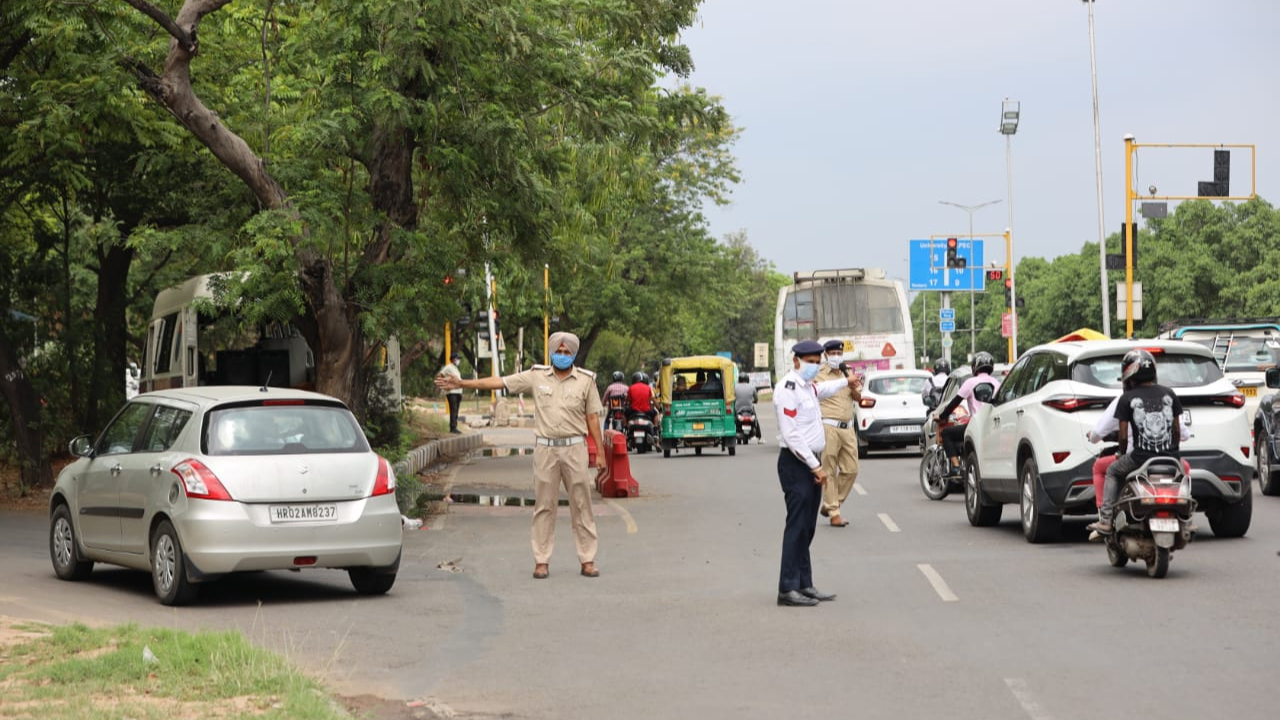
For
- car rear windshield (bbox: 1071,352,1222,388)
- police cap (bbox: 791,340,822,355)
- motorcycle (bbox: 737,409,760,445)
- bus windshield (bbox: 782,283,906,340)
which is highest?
bus windshield (bbox: 782,283,906,340)

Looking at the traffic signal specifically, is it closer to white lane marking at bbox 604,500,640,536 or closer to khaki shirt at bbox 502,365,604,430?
white lane marking at bbox 604,500,640,536

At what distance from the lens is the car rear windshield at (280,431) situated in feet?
39.4

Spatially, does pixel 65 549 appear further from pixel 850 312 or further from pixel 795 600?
pixel 850 312

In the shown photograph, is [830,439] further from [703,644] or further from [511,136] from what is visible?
[703,644]

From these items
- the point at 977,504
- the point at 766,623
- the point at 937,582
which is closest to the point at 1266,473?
the point at 977,504

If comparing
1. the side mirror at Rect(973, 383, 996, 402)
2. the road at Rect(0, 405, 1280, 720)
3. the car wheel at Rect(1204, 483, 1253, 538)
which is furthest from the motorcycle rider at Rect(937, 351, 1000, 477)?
the car wheel at Rect(1204, 483, 1253, 538)

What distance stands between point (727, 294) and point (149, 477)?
5428 centimetres

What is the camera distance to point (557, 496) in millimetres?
13609

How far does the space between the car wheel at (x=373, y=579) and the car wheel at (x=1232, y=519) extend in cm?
758

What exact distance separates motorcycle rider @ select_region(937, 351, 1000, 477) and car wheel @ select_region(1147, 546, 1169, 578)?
685 cm

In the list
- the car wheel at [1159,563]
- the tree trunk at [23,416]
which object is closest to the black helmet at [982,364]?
the car wheel at [1159,563]

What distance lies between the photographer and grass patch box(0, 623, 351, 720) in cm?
739

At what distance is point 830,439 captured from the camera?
17828 millimetres

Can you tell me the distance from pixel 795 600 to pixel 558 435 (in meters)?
2.96
